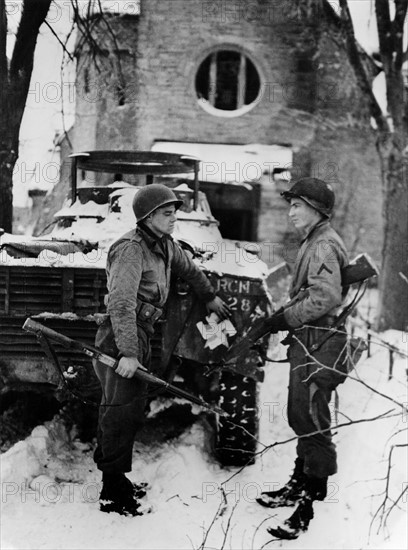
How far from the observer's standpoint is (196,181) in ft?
20.1

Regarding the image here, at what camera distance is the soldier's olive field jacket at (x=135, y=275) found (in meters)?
3.64

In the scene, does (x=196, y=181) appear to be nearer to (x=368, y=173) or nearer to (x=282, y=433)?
Result: (x=282, y=433)

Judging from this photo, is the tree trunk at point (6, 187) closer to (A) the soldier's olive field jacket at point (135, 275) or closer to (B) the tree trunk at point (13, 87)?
(B) the tree trunk at point (13, 87)

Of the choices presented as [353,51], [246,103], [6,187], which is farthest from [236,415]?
[246,103]

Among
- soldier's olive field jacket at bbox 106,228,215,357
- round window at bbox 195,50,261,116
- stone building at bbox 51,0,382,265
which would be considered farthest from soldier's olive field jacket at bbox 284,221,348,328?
round window at bbox 195,50,261,116

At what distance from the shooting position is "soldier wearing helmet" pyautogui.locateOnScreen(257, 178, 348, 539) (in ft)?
12.7

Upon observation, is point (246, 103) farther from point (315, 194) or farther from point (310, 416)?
point (310, 416)

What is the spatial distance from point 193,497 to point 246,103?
10989mm

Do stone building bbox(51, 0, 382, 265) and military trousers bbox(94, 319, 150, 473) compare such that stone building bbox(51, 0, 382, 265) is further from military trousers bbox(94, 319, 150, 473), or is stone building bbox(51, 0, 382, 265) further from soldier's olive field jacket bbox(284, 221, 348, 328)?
military trousers bbox(94, 319, 150, 473)

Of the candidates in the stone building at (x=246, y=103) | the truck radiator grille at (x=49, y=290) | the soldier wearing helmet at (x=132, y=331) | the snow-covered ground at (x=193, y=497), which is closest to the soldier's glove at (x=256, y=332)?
the soldier wearing helmet at (x=132, y=331)

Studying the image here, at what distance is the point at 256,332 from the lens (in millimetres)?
4246

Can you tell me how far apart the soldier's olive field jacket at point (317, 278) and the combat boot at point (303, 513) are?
3.03 feet

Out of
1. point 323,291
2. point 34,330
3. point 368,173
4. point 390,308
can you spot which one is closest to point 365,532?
point 323,291

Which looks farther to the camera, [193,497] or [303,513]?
[193,497]
